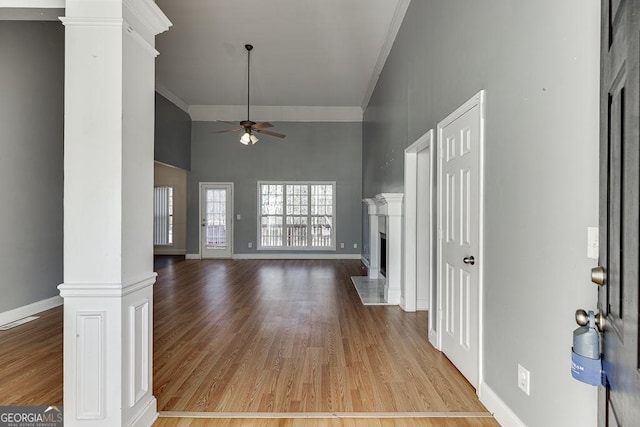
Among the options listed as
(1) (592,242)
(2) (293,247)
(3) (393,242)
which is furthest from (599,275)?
(2) (293,247)

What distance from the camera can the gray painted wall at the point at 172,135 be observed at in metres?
8.15

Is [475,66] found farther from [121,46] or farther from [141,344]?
[141,344]

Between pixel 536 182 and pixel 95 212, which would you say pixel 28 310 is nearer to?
pixel 95 212

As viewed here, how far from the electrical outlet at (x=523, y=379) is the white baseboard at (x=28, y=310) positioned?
5.09 meters

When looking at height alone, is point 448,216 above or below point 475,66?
Result: below

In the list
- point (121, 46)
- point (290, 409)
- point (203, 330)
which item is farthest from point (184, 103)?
point (290, 409)

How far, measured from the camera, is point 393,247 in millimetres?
5223

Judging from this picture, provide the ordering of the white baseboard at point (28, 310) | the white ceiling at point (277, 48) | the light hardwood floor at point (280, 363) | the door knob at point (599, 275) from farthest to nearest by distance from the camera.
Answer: the white ceiling at point (277, 48) < the white baseboard at point (28, 310) < the light hardwood floor at point (280, 363) < the door knob at point (599, 275)

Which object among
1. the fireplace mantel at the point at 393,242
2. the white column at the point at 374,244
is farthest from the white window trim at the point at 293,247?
the fireplace mantel at the point at 393,242

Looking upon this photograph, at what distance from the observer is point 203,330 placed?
393 centimetres

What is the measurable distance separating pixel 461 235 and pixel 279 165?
25.5 feet

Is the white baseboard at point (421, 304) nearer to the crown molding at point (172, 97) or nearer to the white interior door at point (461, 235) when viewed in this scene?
the white interior door at point (461, 235)

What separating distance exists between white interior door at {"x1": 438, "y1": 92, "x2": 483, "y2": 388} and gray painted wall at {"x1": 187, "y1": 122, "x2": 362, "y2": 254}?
6878 mm

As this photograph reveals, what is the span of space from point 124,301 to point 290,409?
1.21 metres
